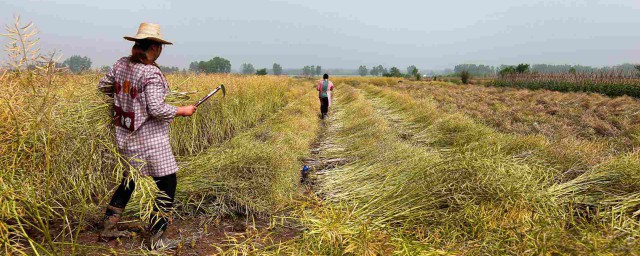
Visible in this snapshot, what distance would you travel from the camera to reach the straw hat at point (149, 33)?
7.30ft

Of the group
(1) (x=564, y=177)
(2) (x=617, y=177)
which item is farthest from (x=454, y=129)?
(2) (x=617, y=177)

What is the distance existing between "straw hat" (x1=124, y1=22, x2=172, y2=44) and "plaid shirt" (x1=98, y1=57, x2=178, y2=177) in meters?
0.19

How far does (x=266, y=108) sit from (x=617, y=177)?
25.6 feet

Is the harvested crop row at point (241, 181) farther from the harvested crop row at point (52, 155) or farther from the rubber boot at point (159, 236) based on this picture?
the harvested crop row at point (52, 155)

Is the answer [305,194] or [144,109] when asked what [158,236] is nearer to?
[144,109]

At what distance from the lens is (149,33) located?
2266mm

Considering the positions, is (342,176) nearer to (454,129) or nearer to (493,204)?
(493,204)

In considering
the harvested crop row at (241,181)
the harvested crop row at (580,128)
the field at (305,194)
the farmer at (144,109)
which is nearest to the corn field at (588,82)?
the harvested crop row at (580,128)

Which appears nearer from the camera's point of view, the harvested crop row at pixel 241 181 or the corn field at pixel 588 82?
the harvested crop row at pixel 241 181

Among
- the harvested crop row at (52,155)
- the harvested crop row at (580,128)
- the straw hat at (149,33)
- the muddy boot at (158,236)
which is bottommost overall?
the muddy boot at (158,236)

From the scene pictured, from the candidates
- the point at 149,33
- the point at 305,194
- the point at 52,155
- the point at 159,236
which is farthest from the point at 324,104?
the point at 52,155

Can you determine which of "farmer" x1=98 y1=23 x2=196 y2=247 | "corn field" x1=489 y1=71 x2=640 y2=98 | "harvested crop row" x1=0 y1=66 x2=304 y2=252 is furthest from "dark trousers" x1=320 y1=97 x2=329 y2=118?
"corn field" x1=489 y1=71 x2=640 y2=98

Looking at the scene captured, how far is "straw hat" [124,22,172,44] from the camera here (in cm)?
222

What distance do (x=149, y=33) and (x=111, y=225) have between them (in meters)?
1.51
